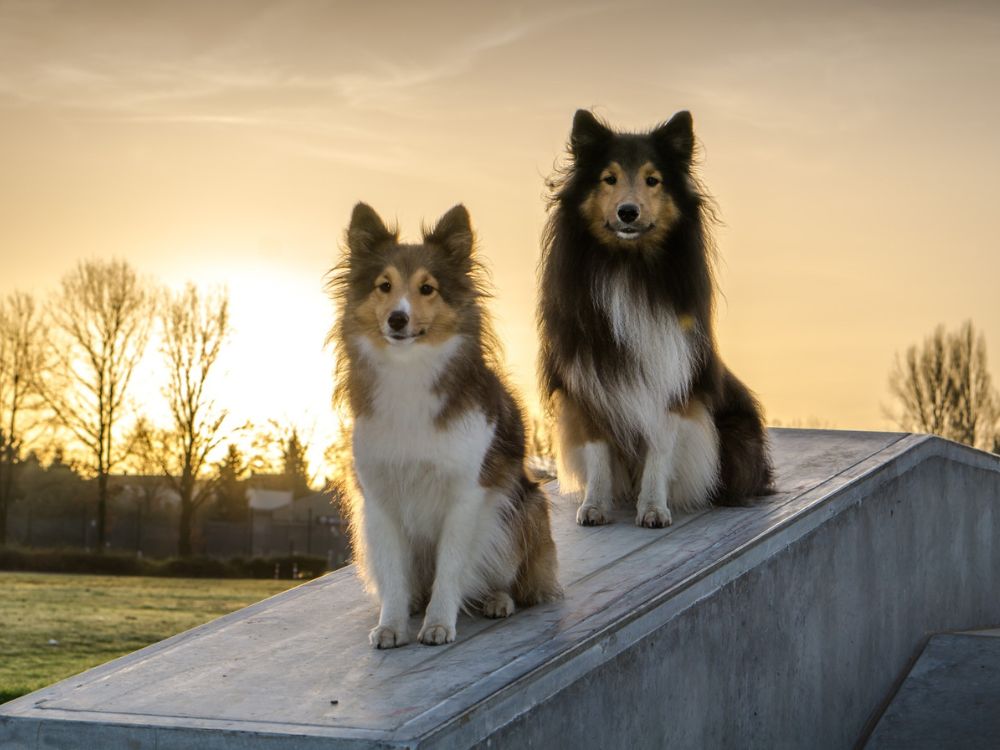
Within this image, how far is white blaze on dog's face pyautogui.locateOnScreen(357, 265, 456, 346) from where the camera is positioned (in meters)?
3.90

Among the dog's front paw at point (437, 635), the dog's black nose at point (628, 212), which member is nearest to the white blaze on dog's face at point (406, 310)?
the dog's front paw at point (437, 635)

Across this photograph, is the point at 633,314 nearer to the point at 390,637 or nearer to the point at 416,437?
the point at 416,437

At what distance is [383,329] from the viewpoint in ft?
12.9

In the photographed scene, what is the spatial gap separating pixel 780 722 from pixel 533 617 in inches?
62.5

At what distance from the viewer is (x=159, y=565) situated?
28.5 meters

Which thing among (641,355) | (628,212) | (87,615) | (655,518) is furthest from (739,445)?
(87,615)

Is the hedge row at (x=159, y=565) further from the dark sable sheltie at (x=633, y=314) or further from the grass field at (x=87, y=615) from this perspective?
the dark sable sheltie at (x=633, y=314)

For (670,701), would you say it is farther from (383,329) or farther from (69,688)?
(69,688)

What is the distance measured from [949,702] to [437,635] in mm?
3476

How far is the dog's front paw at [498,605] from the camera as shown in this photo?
441 cm

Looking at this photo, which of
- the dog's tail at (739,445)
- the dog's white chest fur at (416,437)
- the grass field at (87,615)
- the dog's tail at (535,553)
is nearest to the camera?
the dog's white chest fur at (416,437)

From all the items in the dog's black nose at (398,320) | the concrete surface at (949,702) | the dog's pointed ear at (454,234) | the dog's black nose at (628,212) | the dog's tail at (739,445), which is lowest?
the concrete surface at (949,702)

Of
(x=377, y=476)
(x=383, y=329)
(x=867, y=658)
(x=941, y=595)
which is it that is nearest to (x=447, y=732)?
(x=377, y=476)

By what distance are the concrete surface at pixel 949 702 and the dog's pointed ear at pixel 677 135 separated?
127 inches
